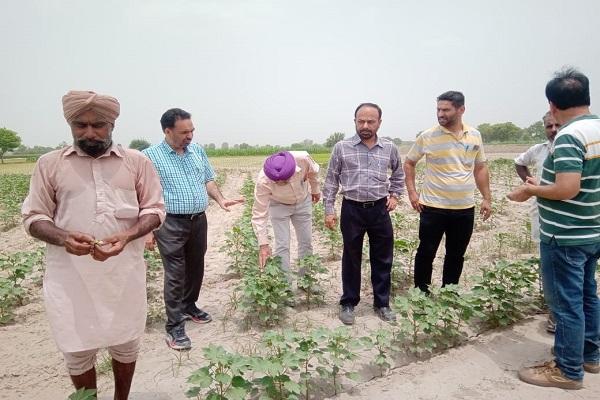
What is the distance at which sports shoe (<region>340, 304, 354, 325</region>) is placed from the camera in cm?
358

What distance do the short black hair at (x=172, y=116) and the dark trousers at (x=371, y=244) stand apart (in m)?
1.65

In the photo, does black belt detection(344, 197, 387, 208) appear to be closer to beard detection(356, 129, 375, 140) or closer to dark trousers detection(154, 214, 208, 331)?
beard detection(356, 129, 375, 140)

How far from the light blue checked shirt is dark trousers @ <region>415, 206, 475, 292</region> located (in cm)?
211

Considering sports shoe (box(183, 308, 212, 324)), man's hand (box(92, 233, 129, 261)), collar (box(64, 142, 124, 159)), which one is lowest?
sports shoe (box(183, 308, 212, 324))

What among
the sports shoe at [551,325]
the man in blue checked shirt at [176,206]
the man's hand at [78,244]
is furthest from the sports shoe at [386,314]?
the man's hand at [78,244]

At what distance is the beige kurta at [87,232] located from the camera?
1994 millimetres

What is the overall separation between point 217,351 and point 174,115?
203 centimetres

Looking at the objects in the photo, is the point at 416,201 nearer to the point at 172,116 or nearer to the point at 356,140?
the point at 356,140

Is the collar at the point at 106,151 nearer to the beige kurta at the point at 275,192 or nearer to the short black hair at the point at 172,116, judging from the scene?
the short black hair at the point at 172,116

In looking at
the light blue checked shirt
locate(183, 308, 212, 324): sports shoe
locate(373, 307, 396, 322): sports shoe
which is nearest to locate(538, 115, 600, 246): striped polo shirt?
locate(373, 307, 396, 322): sports shoe

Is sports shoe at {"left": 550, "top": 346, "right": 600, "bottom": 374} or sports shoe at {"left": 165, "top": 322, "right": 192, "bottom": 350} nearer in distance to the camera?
sports shoe at {"left": 550, "top": 346, "right": 600, "bottom": 374}

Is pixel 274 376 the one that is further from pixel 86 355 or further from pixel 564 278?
pixel 564 278

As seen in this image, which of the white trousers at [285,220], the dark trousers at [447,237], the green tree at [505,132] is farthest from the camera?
the green tree at [505,132]

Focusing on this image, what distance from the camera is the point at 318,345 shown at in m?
2.82
